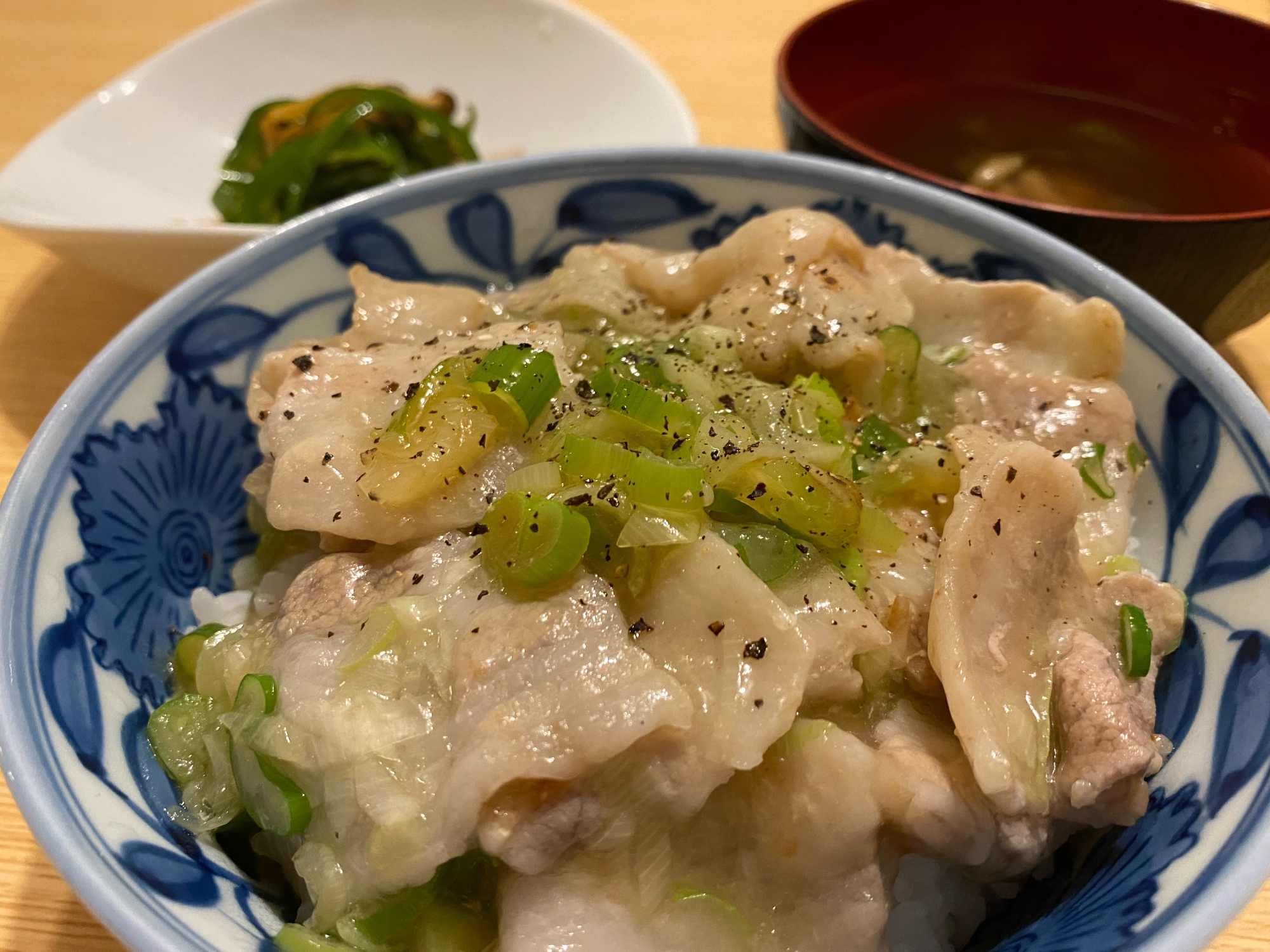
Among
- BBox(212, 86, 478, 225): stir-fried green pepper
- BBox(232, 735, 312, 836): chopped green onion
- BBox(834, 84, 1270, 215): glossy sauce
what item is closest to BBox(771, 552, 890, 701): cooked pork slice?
BBox(232, 735, 312, 836): chopped green onion

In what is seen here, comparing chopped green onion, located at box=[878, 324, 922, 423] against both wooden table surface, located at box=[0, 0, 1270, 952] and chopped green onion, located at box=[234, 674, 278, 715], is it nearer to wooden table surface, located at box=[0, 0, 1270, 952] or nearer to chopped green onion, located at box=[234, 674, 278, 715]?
wooden table surface, located at box=[0, 0, 1270, 952]

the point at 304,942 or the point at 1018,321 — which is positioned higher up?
the point at 1018,321

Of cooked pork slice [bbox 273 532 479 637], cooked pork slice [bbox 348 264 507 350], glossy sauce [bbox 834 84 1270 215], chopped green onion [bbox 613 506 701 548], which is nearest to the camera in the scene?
chopped green onion [bbox 613 506 701 548]

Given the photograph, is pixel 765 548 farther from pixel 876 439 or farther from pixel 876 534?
pixel 876 439

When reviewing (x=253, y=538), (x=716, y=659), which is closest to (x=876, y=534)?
(x=716, y=659)

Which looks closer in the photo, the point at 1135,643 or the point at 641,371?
the point at 1135,643

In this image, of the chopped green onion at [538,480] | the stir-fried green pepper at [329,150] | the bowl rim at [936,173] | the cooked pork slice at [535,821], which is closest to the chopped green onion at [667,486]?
the chopped green onion at [538,480]

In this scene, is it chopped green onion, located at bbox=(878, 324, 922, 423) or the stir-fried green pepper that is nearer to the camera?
chopped green onion, located at bbox=(878, 324, 922, 423)
